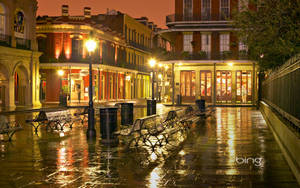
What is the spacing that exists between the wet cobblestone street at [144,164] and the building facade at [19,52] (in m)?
22.4

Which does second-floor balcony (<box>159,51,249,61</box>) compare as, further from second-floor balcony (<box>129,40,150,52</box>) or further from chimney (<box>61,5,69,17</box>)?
second-floor balcony (<box>129,40,150,52</box>)

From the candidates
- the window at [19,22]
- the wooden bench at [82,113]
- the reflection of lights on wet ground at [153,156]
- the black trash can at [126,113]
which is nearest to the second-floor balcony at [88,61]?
the window at [19,22]

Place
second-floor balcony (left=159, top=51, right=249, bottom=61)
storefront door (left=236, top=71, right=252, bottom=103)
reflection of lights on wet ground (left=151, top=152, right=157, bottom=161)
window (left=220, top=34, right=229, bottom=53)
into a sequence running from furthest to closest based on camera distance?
1. storefront door (left=236, top=71, right=252, bottom=103)
2. window (left=220, top=34, right=229, bottom=53)
3. second-floor balcony (left=159, top=51, right=249, bottom=61)
4. reflection of lights on wet ground (left=151, top=152, right=157, bottom=161)

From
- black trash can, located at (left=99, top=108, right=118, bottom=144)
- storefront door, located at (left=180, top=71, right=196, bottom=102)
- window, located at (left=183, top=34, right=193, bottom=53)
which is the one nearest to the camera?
black trash can, located at (left=99, top=108, right=118, bottom=144)

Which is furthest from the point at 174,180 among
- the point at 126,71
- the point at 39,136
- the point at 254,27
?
the point at 126,71

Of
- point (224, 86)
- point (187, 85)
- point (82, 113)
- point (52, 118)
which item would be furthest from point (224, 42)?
point (52, 118)

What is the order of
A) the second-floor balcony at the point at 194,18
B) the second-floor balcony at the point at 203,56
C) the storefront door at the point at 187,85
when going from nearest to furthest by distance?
the second-floor balcony at the point at 203,56
the second-floor balcony at the point at 194,18
the storefront door at the point at 187,85

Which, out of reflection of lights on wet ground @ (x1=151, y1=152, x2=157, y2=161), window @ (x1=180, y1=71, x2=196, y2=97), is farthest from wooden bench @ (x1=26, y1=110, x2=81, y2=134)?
window @ (x1=180, y1=71, x2=196, y2=97)

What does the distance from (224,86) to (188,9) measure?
8862 millimetres

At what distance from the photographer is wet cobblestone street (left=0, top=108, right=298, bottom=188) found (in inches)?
345

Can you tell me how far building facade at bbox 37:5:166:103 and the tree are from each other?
33.8 m

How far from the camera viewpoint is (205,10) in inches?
1895

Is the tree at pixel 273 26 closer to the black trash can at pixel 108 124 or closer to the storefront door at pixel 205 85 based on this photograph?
the black trash can at pixel 108 124

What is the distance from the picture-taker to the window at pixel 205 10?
1892 inches
